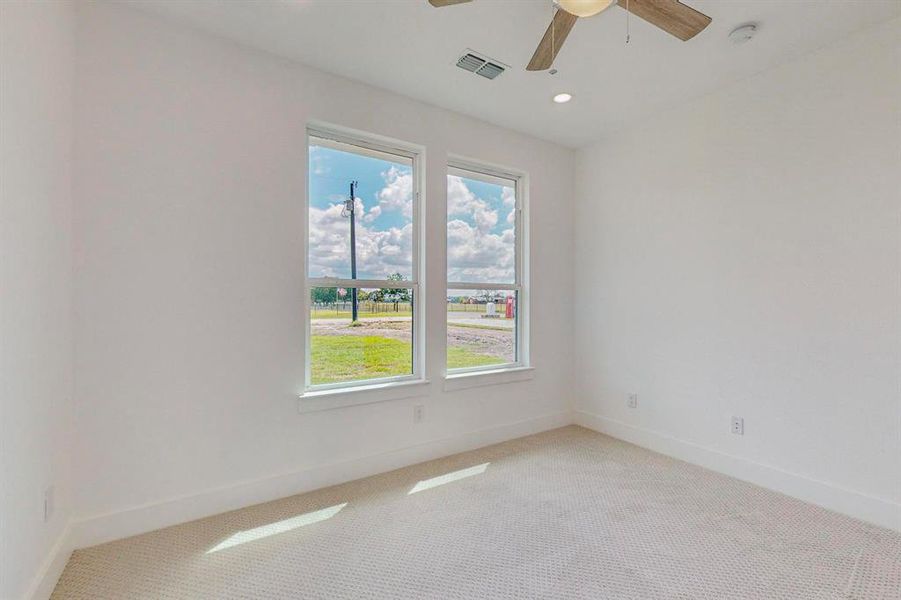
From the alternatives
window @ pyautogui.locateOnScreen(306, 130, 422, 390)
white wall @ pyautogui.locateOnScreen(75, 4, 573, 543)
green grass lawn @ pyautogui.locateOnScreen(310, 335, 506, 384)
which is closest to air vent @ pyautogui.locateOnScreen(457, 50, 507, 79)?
white wall @ pyautogui.locateOnScreen(75, 4, 573, 543)

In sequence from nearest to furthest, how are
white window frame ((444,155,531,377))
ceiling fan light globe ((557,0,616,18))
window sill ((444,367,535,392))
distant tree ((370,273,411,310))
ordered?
ceiling fan light globe ((557,0,616,18))
distant tree ((370,273,411,310))
window sill ((444,367,535,392))
white window frame ((444,155,531,377))

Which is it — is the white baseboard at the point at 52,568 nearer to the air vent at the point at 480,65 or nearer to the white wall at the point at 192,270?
the white wall at the point at 192,270

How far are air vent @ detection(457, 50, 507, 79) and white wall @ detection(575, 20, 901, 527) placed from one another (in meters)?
1.53

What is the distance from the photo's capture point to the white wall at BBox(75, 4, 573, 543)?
207 cm

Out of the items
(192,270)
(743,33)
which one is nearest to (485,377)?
(192,270)

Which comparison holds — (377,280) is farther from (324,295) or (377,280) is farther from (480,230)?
(480,230)

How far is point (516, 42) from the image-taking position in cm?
239

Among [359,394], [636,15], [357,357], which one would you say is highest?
[636,15]

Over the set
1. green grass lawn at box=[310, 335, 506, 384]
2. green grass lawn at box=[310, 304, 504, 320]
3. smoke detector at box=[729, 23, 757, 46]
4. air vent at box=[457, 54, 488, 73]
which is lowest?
green grass lawn at box=[310, 335, 506, 384]

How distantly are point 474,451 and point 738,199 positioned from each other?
2664mm

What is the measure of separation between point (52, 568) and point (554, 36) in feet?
10.2

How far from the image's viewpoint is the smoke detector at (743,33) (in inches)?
88.0

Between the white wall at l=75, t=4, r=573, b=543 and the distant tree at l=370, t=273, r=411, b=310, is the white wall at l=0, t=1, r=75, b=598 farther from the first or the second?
the distant tree at l=370, t=273, r=411, b=310

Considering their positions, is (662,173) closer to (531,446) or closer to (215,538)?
(531,446)
